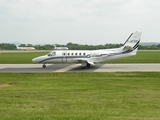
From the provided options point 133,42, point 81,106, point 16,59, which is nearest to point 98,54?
point 133,42

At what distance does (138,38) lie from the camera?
3072 cm

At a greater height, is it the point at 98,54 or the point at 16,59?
the point at 98,54

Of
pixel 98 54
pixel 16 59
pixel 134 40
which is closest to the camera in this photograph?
pixel 134 40

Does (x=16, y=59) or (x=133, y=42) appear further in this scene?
(x=16, y=59)

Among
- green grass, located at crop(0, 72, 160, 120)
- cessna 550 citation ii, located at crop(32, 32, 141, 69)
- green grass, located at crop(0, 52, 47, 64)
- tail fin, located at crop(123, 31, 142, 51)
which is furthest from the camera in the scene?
green grass, located at crop(0, 52, 47, 64)

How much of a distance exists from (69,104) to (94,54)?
69.7 feet

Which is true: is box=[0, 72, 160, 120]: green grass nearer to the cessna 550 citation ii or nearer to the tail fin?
the cessna 550 citation ii

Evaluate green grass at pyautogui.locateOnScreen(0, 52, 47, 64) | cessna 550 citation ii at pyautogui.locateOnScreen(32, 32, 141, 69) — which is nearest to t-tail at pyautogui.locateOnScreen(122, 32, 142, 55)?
cessna 550 citation ii at pyautogui.locateOnScreen(32, 32, 141, 69)

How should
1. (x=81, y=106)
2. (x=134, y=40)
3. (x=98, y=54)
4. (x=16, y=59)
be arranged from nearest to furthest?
(x=81, y=106), (x=134, y=40), (x=98, y=54), (x=16, y=59)

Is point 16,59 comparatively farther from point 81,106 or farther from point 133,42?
point 81,106

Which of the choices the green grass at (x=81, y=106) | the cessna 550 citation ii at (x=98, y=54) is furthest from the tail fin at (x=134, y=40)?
the green grass at (x=81, y=106)

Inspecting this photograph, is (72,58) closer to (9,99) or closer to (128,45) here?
(128,45)

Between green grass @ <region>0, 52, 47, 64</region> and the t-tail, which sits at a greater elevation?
the t-tail

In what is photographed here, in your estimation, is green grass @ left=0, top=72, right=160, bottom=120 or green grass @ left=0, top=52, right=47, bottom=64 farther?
green grass @ left=0, top=52, right=47, bottom=64
